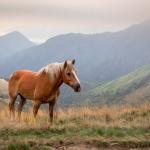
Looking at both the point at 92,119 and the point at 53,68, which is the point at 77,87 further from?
the point at 92,119

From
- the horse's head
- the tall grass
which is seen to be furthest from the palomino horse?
the tall grass

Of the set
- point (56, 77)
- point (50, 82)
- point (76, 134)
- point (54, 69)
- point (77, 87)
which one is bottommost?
point (76, 134)

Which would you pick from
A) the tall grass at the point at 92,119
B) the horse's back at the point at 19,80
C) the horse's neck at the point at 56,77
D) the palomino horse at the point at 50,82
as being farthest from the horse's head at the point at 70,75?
the horse's back at the point at 19,80

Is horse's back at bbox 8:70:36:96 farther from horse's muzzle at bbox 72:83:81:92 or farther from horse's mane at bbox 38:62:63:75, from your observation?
horse's muzzle at bbox 72:83:81:92

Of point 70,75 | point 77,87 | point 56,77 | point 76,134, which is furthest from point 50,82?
point 76,134

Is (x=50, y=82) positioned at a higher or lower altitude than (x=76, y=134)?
higher

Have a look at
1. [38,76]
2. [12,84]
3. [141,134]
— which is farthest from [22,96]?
[141,134]

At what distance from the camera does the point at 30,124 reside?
44.1 feet

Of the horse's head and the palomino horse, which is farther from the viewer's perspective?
the palomino horse

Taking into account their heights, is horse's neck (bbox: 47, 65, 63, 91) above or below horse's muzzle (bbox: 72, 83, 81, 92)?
above

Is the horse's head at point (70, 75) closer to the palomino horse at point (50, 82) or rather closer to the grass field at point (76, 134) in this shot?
the palomino horse at point (50, 82)

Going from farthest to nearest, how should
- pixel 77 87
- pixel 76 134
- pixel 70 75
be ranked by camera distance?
pixel 70 75 → pixel 77 87 → pixel 76 134

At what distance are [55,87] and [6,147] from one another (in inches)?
158

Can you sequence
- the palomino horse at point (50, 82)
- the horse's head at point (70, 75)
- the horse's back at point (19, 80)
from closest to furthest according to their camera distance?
1. the horse's head at point (70, 75)
2. the palomino horse at point (50, 82)
3. the horse's back at point (19, 80)
